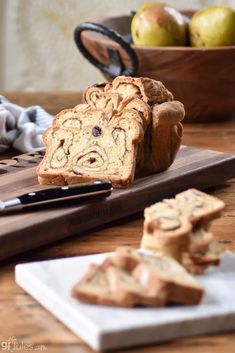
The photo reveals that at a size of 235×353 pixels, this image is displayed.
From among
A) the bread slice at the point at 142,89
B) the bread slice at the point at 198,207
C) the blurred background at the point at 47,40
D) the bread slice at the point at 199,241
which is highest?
the bread slice at the point at 142,89

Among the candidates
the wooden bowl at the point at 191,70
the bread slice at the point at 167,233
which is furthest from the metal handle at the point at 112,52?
the bread slice at the point at 167,233

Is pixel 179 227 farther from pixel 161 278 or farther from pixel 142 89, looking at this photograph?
pixel 142 89

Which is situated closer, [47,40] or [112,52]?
[112,52]

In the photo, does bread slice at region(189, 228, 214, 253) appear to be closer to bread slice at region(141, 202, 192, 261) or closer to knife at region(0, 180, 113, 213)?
bread slice at region(141, 202, 192, 261)

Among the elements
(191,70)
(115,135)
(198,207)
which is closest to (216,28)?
(191,70)

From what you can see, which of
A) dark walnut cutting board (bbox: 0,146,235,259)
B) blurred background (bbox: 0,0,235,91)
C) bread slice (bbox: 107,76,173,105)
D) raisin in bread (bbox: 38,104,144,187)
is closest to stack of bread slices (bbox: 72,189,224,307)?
dark walnut cutting board (bbox: 0,146,235,259)

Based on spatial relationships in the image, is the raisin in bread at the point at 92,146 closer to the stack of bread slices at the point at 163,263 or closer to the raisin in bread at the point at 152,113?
the raisin in bread at the point at 152,113
